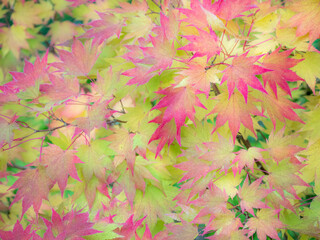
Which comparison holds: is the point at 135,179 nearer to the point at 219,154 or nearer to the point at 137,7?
the point at 219,154

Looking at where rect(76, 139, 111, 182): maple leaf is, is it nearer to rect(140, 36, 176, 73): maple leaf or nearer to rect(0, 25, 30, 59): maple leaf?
rect(140, 36, 176, 73): maple leaf

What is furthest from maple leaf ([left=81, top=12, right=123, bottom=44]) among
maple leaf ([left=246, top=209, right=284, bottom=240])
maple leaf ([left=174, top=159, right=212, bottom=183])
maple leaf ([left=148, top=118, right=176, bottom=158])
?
maple leaf ([left=246, top=209, right=284, bottom=240])

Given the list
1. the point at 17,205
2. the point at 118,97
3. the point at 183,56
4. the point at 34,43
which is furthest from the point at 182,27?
the point at 34,43

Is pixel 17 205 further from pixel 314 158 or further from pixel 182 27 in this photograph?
pixel 314 158

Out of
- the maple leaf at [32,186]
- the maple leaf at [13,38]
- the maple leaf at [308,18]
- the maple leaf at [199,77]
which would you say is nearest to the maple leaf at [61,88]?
the maple leaf at [32,186]

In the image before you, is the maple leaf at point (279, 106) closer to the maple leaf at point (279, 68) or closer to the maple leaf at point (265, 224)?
the maple leaf at point (279, 68)
